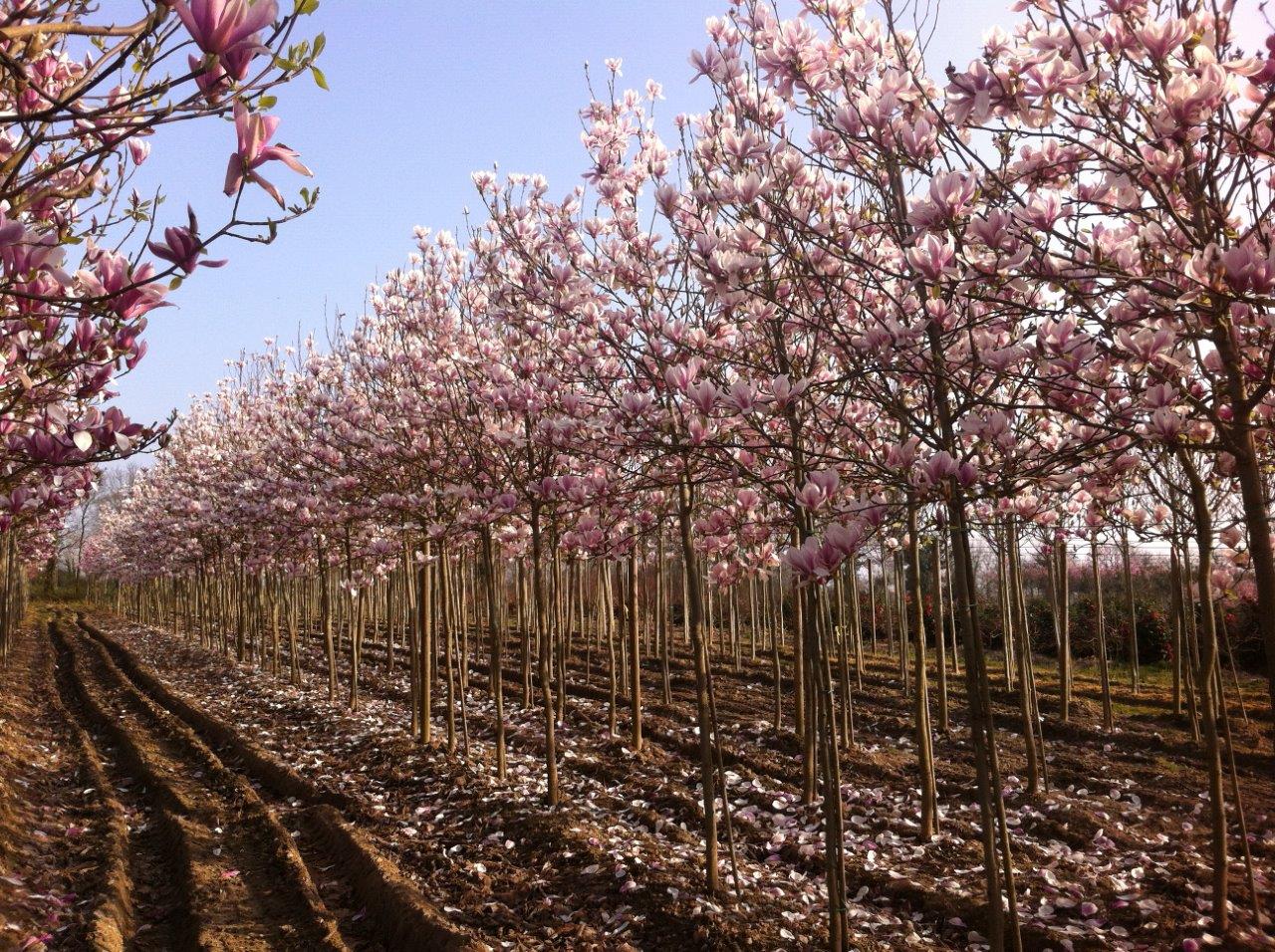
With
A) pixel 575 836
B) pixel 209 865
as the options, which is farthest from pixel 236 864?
pixel 575 836

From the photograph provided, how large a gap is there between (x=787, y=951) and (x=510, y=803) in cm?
352

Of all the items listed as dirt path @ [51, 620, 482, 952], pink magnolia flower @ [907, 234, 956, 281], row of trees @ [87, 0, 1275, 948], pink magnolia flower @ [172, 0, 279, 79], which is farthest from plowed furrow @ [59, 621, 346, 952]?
pink magnolia flower @ [172, 0, 279, 79]

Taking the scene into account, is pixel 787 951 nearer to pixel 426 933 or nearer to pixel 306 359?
pixel 426 933

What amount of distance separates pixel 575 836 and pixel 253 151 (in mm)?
6068

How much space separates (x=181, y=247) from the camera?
1.92 meters

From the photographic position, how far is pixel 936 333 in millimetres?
3643

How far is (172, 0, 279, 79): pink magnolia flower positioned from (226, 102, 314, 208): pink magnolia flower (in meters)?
0.11

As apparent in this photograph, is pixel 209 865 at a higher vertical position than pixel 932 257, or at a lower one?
lower

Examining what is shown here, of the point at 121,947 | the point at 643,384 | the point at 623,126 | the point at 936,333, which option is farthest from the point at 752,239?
the point at 121,947

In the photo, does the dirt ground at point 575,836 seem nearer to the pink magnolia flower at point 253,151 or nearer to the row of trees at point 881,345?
the row of trees at point 881,345

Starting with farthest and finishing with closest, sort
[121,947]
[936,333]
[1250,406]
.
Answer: [121,947], [936,333], [1250,406]

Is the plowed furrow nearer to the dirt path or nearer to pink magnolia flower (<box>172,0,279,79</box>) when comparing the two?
the dirt path

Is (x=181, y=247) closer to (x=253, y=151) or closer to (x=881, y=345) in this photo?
(x=253, y=151)

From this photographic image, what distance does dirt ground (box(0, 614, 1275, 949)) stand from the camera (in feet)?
17.4
